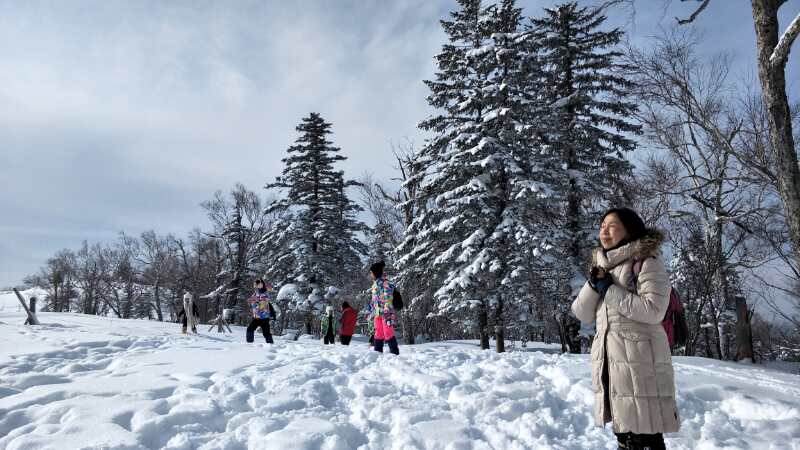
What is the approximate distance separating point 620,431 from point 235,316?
30.9m

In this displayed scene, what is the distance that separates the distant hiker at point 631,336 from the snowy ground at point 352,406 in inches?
59.4

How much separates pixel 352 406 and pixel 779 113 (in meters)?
6.80

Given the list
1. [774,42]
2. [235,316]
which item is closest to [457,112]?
[774,42]

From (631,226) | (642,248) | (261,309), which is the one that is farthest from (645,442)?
(261,309)

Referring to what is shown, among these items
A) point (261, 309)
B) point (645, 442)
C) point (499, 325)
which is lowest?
point (499, 325)

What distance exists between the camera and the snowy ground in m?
3.87

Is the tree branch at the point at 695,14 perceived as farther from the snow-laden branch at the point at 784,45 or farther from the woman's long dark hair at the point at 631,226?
the woman's long dark hair at the point at 631,226

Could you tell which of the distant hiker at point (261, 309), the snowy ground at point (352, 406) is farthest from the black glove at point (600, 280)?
the distant hiker at point (261, 309)

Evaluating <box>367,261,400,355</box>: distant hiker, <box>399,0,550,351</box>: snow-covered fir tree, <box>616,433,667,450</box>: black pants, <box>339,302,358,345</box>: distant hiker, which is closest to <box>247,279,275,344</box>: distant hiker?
<box>339,302,358,345</box>: distant hiker

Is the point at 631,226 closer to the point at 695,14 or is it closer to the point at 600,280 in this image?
the point at 600,280

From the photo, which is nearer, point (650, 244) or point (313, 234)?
point (650, 244)

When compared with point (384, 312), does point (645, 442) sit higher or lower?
lower

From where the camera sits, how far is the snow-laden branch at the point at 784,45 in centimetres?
529

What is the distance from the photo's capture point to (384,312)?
8047 millimetres
